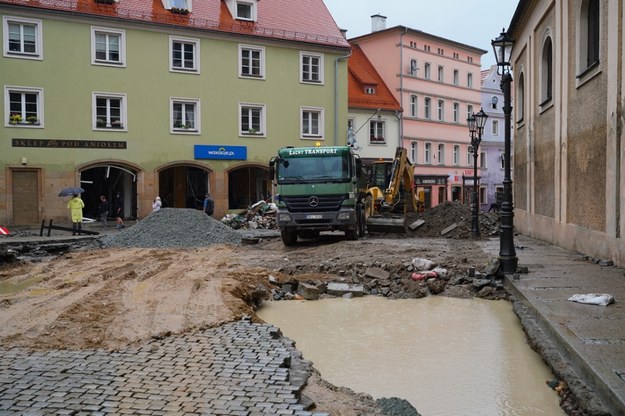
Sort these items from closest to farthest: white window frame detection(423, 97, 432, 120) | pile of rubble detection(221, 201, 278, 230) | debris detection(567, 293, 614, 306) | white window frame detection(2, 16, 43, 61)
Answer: debris detection(567, 293, 614, 306) → white window frame detection(2, 16, 43, 61) → pile of rubble detection(221, 201, 278, 230) → white window frame detection(423, 97, 432, 120)

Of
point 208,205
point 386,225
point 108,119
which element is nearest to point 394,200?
point 386,225

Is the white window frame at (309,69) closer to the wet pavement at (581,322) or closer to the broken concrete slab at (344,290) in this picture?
the wet pavement at (581,322)

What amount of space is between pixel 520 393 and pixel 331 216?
13365 mm

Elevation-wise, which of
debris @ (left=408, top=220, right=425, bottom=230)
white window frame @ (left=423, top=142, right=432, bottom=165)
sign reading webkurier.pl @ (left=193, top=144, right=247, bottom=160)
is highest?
white window frame @ (left=423, top=142, right=432, bottom=165)

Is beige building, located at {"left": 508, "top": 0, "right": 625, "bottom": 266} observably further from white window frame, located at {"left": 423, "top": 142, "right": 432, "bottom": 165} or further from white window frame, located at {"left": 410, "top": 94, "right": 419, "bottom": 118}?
white window frame, located at {"left": 423, "top": 142, "right": 432, "bottom": 165}

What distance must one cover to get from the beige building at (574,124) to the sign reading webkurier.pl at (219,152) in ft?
48.4

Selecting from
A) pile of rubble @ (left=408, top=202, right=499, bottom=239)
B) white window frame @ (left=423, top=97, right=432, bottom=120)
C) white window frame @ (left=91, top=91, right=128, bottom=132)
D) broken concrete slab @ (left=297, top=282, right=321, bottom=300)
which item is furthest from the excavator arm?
white window frame @ (left=423, top=97, right=432, bottom=120)

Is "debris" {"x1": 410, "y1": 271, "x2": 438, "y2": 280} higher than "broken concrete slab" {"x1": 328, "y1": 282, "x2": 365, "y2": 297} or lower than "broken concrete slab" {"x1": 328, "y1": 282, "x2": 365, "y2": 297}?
higher

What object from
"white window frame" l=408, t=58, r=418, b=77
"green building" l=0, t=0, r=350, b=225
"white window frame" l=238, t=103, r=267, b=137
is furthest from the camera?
"white window frame" l=408, t=58, r=418, b=77

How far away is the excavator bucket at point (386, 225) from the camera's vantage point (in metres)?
22.7

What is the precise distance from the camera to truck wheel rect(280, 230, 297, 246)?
19.8 m

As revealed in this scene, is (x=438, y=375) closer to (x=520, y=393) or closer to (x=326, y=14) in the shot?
(x=520, y=393)

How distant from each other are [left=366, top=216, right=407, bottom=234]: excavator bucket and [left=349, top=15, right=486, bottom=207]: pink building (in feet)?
74.4

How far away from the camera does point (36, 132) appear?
27.8 metres
